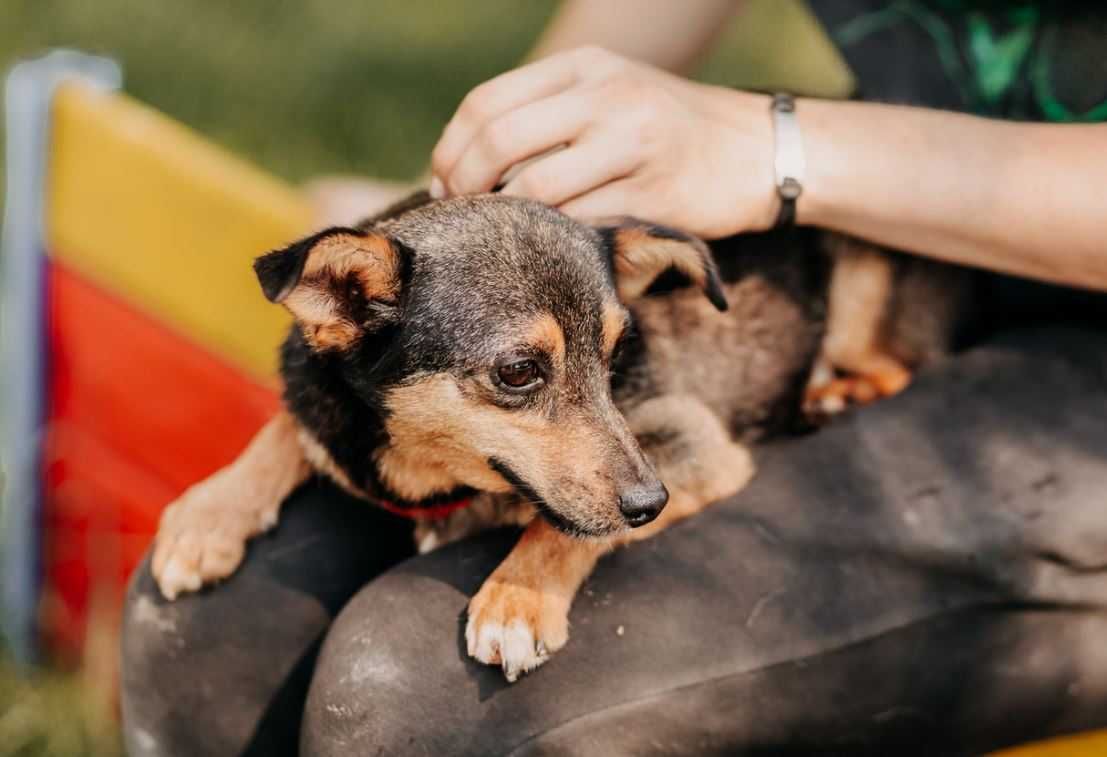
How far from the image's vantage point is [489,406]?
83.0 inches

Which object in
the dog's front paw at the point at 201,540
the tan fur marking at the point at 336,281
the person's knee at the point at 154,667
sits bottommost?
the person's knee at the point at 154,667

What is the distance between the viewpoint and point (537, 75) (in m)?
2.18

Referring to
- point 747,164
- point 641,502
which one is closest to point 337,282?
point 641,502

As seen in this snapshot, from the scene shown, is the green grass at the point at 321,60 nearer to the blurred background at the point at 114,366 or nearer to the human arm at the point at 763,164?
the blurred background at the point at 114,366

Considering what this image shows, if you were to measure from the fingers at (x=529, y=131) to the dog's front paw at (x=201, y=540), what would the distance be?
765 mm

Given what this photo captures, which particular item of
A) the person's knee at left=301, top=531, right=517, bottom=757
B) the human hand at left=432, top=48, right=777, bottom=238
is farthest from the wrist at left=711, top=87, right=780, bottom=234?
the person's knee at left=301, top=531, right=517, bottom=757

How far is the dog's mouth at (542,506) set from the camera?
6.58ft

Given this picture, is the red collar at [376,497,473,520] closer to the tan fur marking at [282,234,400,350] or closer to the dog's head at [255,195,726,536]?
the dog's head at [255,195,726,536]

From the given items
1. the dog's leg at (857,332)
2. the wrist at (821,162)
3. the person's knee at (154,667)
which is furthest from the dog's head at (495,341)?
the dog's leg at (857,332)

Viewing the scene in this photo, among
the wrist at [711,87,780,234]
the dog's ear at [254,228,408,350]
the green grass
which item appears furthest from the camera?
the green grass

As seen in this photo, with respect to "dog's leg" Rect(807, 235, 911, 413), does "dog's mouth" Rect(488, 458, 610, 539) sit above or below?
above

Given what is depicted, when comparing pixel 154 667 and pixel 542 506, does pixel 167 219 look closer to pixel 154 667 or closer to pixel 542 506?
pixel 154 667

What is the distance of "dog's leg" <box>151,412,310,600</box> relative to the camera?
7.22ft

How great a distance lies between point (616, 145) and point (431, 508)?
74 cm
